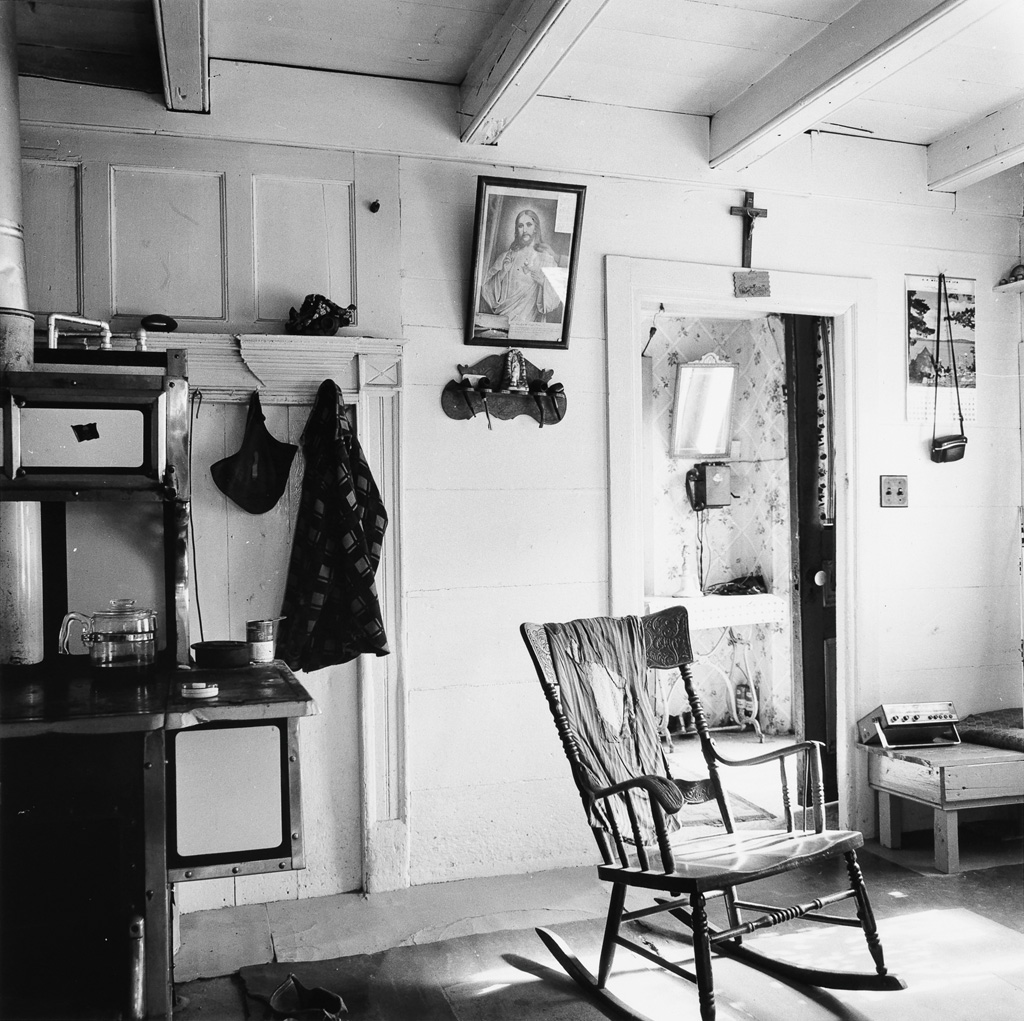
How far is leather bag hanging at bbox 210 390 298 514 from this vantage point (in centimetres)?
339

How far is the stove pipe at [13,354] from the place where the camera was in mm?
2615

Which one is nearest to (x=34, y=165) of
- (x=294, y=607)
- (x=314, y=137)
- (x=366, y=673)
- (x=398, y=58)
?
(x=314, y=137)

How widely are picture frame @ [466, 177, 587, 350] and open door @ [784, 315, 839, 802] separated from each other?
4.60 feet

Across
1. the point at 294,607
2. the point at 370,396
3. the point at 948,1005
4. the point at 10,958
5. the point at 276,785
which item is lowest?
the point at 948,1005

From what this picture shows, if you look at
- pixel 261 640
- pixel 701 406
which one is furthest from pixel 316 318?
pixel 701 406

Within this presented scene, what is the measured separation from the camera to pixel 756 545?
19.1 ft

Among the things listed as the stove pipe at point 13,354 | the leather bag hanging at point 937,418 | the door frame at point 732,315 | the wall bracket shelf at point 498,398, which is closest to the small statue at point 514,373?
the wall bracket shelf at point 498,398

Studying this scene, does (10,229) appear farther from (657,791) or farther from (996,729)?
(996,729)

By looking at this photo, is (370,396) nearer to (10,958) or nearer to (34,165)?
(34,165)

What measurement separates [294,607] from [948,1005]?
2321mm

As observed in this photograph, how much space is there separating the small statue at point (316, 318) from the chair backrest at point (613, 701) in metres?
1.29

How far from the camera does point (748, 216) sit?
4020 mm

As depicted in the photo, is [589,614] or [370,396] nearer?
[370,396]

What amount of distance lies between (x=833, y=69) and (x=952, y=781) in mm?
2600
